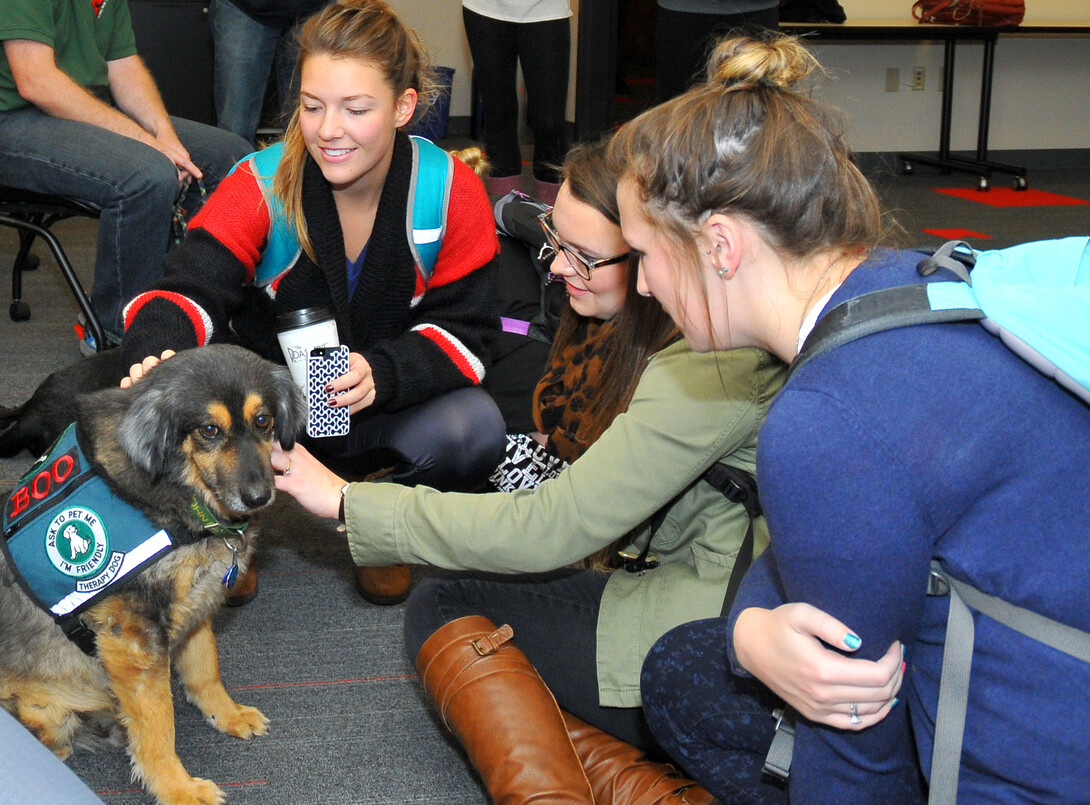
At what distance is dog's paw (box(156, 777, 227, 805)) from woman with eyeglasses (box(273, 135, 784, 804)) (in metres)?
0.40

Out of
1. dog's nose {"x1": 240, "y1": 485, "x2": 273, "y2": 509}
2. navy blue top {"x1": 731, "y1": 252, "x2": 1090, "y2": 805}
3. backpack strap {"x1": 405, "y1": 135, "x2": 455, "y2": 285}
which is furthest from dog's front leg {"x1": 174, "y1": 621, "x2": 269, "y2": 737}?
navy blue top {"x1": 731, "y1": 252, "x2": 1090, "y2": 805}

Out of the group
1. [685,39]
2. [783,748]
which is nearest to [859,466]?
[783,748]

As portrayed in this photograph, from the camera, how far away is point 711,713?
4.43 ft

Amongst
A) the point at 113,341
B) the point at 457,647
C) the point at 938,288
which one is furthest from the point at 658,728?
the point at 113,341

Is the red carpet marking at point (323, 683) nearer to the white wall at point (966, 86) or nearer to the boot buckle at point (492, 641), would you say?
the boot buckle at point (492, 641)

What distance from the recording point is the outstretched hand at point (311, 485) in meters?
1.55

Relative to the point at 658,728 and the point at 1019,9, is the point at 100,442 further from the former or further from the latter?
the point at 1019,9

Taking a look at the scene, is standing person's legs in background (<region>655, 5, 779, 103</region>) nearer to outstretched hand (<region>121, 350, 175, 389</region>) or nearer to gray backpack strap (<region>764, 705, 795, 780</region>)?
outstretched hand (<region>121, 350, 175, 389</region>)

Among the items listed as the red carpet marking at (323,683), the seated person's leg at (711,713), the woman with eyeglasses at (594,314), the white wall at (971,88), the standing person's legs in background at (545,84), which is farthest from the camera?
the white wall at (971,88)

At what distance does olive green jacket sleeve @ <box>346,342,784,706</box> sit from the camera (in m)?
1.37

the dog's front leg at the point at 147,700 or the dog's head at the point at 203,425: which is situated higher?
the dog's head at the point at 203,425

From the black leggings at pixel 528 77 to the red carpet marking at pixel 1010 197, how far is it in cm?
375

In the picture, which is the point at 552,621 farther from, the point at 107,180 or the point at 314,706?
the point at 107,180

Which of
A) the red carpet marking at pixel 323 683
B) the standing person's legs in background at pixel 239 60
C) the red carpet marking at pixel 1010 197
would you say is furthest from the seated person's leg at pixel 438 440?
the red carpet marking at pixel 1010 197
